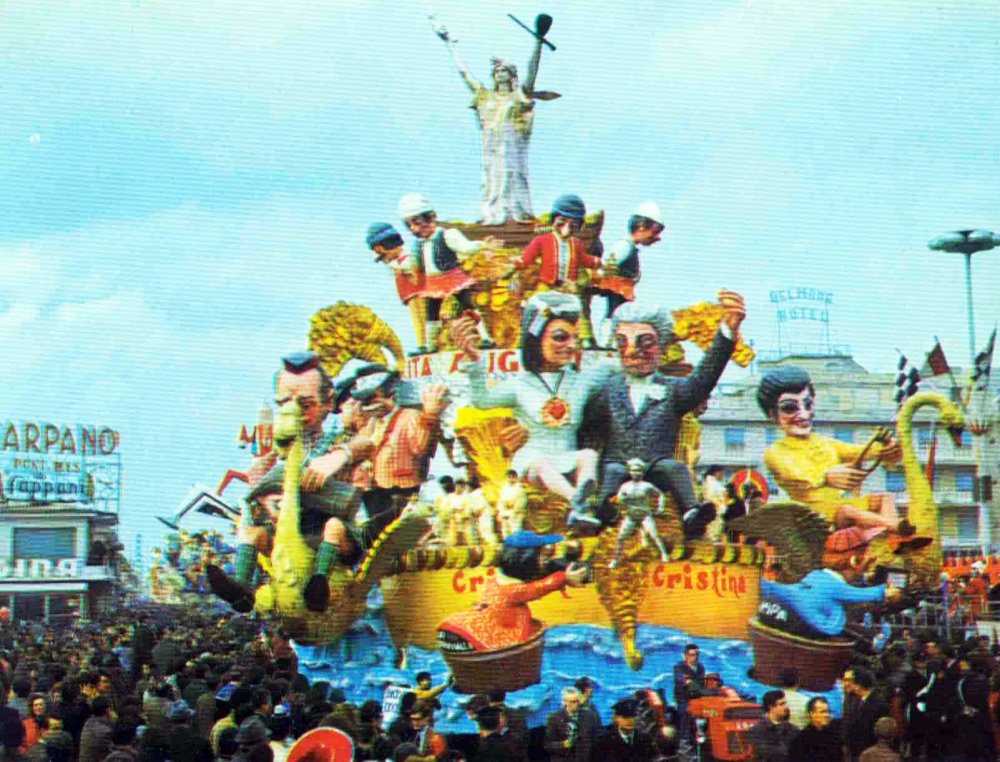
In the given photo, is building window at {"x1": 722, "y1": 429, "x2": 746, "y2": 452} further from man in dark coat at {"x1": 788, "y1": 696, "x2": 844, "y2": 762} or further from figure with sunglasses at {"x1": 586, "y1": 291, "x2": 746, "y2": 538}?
man in dark coat at {"x1": 788, "y1": 696, "x2": 844, "y2": 762}

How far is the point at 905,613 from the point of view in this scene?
19766mm

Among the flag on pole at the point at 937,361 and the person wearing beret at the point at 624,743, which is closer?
the person wearing beret at the point at 624,743

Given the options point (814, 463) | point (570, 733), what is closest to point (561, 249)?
point (814, 463)

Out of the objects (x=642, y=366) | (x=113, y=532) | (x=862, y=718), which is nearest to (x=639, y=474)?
(x=642, y=366)

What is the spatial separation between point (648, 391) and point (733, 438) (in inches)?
152

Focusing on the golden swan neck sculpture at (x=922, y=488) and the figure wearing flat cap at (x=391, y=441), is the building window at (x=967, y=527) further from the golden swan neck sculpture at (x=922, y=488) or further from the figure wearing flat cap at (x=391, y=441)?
the figure wearing flat cap at (x=391, y=441)

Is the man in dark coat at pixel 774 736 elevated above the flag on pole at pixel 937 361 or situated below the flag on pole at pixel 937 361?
below

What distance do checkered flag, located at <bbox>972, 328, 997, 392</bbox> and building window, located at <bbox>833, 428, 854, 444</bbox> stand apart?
4.50 ft

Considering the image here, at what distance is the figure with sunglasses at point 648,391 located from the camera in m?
17.4

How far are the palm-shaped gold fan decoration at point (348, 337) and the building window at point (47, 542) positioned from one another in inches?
977

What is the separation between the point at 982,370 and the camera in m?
17.9

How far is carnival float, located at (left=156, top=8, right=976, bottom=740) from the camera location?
55.7 ft

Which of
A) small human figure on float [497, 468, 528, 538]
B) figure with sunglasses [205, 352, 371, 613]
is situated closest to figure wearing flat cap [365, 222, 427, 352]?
figure with sunglasses [205, 352, 371, 613]

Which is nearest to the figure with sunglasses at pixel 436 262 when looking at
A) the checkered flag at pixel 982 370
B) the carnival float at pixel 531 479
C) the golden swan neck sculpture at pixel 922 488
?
the carnival float at pixel 531 479
